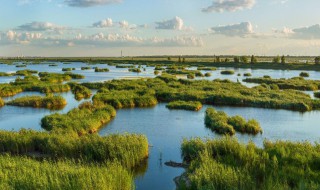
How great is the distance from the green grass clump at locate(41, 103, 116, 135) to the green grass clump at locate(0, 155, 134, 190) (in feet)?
28.8

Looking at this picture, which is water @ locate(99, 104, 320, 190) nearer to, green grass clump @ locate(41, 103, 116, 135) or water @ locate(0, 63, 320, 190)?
water @ locate(0, 63, 320, 190)

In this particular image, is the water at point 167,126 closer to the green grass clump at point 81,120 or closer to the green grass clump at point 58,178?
the green grass clump at point 81,120

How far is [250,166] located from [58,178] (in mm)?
8146

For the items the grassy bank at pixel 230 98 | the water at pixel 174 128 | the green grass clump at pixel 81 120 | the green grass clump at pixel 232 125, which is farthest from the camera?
the grassy bank at pixel 230 98

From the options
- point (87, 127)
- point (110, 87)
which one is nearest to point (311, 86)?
point (110, 87)

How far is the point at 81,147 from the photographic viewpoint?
1861cm

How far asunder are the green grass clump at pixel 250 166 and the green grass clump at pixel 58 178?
301 centimetres

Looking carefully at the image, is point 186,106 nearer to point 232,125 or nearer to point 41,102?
point 232,125

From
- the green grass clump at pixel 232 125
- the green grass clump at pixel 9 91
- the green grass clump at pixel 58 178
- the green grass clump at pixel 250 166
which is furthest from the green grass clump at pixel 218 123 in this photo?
the green grass clump at pixel 9 91

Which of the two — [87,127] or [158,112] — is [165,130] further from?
[158,112]

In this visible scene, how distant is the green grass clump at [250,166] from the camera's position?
13227mm

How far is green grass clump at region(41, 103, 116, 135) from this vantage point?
987 inches

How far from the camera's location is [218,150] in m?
18.1

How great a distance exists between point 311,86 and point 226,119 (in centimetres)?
3333
